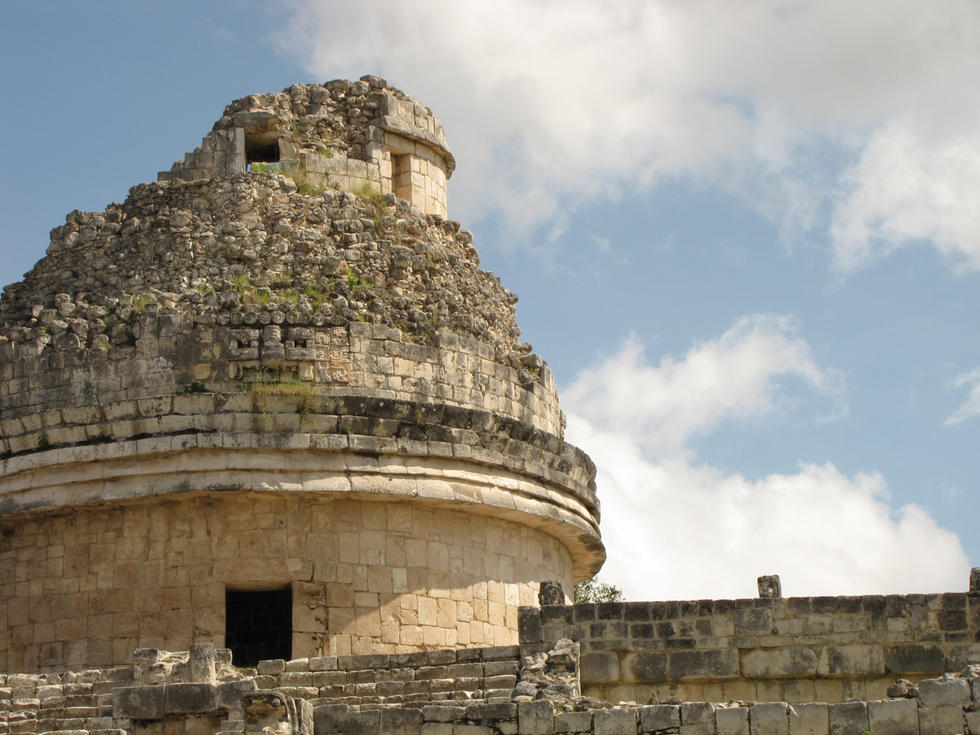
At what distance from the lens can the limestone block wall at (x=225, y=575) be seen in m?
19.1

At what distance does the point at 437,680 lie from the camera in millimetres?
17078

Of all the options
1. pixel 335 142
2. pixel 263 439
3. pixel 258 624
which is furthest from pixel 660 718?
pixel 335 142

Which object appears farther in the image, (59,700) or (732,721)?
(59,700)

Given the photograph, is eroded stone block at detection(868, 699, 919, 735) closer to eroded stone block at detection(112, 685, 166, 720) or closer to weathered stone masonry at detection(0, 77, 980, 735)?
weathered stone masonry at detection(0, 77, 980, 735)

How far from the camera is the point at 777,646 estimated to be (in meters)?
16.9

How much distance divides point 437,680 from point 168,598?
→ 3822 mm

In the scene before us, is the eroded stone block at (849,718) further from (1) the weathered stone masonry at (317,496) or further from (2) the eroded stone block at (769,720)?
(1) the weathered stone masonry at (317,496)

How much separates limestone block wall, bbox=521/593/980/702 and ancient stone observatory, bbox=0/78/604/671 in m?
3.19

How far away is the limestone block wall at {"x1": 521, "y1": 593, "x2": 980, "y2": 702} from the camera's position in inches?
659

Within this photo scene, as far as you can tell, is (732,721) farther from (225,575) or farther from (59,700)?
(59,700)

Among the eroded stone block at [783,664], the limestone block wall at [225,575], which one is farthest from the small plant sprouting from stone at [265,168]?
the eroded stone block at [783,664]

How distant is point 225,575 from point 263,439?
63.8 inches

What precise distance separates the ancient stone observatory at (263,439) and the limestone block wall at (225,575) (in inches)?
1.0

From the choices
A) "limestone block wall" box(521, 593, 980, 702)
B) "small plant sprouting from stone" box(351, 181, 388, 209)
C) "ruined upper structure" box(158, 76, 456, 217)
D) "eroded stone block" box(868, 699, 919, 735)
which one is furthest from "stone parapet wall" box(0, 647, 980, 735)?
"ruined upper structure" box(158, 76, 456, 217)
